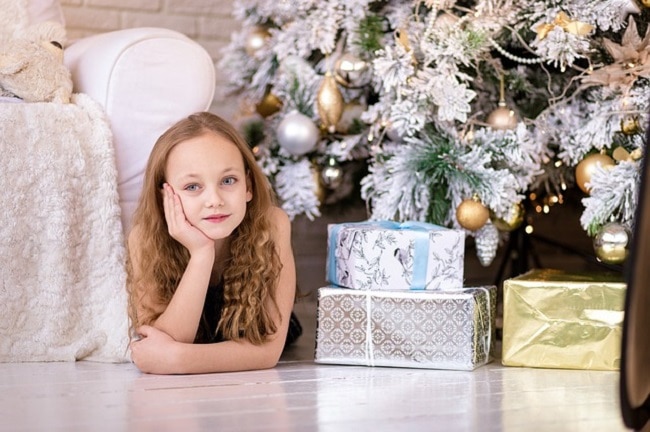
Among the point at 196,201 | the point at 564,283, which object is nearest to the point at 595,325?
the point at 564,283

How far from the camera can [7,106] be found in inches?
61.9

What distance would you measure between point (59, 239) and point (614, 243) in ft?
3.10

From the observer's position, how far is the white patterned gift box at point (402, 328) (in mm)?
1554

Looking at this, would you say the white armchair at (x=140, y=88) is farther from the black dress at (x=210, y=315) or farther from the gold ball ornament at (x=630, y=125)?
the gold ball ornament at (x=630, y=125)

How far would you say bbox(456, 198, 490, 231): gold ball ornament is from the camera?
182cm

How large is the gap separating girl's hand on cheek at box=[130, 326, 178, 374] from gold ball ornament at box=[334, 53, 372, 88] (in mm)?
782

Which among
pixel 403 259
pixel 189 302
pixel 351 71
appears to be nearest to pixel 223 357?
pixel 189 302

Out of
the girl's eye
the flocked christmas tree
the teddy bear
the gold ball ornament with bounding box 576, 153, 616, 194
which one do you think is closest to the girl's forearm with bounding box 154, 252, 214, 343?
the girl's eye

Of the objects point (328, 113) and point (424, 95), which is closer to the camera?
point (424, 95)

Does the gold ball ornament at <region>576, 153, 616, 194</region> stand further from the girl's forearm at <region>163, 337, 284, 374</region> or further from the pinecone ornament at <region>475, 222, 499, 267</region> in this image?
the girl's forearm at <region>163, 337, 284, 374</region>

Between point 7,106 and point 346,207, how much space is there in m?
0.89

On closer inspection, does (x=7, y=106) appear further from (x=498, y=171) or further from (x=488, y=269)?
(x=488, y=269)

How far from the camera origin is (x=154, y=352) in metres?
1.46

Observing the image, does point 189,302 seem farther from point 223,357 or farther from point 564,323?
point 564,323
